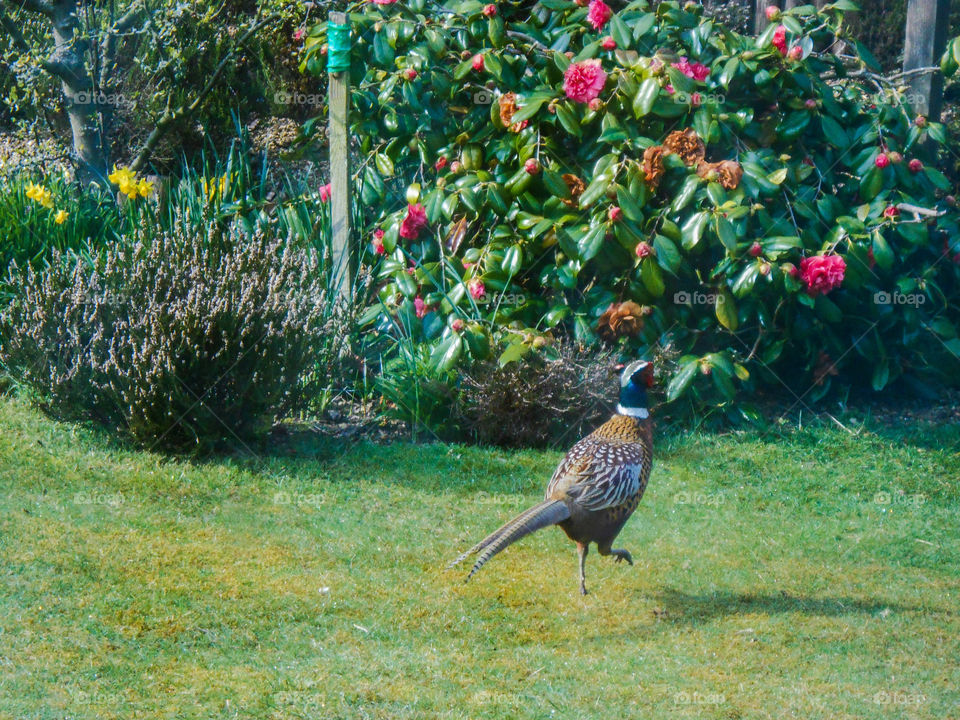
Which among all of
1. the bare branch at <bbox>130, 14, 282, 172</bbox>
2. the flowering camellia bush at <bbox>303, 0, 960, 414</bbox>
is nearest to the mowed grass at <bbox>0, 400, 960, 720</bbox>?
the flowering camellia bush at <bbox>303, 0, 960, 414</bbox>

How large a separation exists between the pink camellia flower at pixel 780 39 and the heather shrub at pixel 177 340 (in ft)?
10.3

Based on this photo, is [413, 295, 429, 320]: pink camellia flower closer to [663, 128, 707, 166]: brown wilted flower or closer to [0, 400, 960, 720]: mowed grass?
[0, 400, 960, 720]: mowed grass

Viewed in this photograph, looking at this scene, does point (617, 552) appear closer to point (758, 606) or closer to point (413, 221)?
point (758, 606)

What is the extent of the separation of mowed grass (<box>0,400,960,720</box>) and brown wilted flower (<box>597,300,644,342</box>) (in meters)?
0.74

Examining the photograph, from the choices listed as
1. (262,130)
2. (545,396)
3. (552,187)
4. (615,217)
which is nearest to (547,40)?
(552,187)

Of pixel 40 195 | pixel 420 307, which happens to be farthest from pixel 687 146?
pixel 40 195

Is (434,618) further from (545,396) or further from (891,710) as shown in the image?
(545,396)

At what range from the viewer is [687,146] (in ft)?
21.7

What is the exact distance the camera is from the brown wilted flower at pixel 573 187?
6.80m

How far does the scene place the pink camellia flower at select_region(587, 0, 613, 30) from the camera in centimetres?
695

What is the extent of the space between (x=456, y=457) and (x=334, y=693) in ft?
8.37

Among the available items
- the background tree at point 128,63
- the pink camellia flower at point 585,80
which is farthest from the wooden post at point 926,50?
the background tree at point 128,63

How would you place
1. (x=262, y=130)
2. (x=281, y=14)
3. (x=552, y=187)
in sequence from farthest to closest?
(x=262, y=130)
(x=281, y=14)
(x=552, y=187)

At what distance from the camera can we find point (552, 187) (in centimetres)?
673
